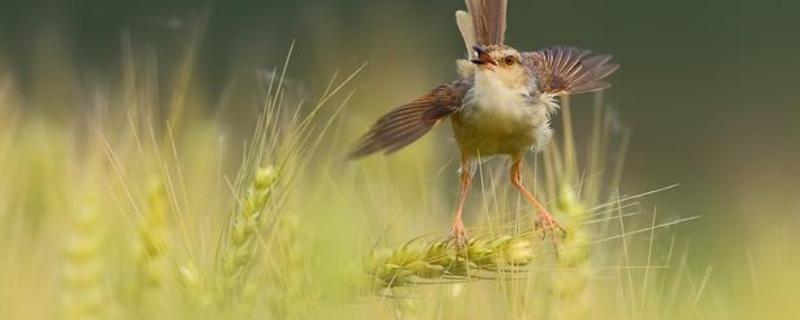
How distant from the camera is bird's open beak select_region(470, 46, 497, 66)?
4832 mm

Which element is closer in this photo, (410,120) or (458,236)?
(458,236)

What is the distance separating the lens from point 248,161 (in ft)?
12.5

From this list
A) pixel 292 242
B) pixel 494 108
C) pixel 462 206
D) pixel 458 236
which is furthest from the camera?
pixel 494 108

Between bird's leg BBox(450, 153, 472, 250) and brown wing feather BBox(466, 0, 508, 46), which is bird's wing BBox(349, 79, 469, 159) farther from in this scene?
brown wing feather BBox(466, 0, 508, 46)

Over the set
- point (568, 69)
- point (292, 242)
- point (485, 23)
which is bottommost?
point (292, 242)

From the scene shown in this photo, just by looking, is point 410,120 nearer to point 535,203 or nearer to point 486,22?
point 535,203

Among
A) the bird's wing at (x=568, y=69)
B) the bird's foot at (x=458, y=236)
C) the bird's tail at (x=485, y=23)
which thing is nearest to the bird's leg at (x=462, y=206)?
the bird's foot at (x=458, y=236)

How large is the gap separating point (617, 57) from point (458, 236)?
Answer: 11055mm

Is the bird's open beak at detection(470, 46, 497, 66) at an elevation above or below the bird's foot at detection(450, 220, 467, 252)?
above

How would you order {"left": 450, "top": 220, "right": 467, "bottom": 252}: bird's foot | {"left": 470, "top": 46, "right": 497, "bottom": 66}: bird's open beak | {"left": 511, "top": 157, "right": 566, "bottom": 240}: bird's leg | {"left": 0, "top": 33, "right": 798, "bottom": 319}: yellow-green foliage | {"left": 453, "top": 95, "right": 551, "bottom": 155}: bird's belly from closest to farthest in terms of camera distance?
1. {"left": 0, "top": 33, "right": 798, "bottom": 319}: yellow-green foliage
2. {"left": 450, "top": 220, "right": 467, "bottom": 252}: bird's foot
3. {"left": 511, "top": 157, "right": 566, "bottom": 240}: bird's leg
4. {"left": 453, "top": 95, "right": 551, "bottom": 155}: bird's belly
5. {"left": 470, "top": 46, "right": 497, "bottom": 66}: bird's open beak

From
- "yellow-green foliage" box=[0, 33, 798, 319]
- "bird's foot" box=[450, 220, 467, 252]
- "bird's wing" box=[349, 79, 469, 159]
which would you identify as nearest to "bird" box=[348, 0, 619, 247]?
"bird's wing" box=[349, 79, 469, 159]

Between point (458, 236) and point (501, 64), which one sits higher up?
point (501, 64)

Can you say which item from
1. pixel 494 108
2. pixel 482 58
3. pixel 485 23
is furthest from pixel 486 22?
pixel 494 108

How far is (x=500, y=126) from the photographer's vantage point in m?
4.71
